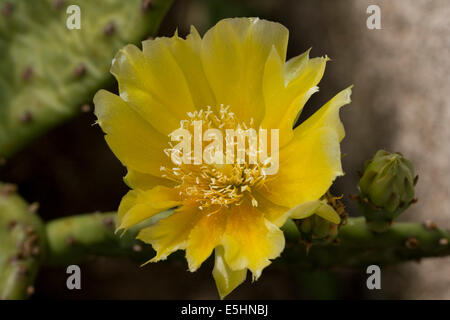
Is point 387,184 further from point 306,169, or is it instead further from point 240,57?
point 240,57

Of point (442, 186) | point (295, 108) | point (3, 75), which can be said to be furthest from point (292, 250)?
point (3, 75)

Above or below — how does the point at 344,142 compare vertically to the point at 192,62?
above

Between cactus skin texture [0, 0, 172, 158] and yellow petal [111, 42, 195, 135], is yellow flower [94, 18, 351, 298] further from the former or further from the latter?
cactus skin texture [0, 0, 172, 158]

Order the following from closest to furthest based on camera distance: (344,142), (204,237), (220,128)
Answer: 1. (204,237)
2. (220,128)
3. (344,142)

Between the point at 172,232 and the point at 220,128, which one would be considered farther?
the point at 220,128

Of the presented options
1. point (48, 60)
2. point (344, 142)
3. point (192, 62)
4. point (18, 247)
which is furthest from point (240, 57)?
point (344, 142)

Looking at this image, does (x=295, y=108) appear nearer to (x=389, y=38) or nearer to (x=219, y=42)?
(x=219, y=42)
